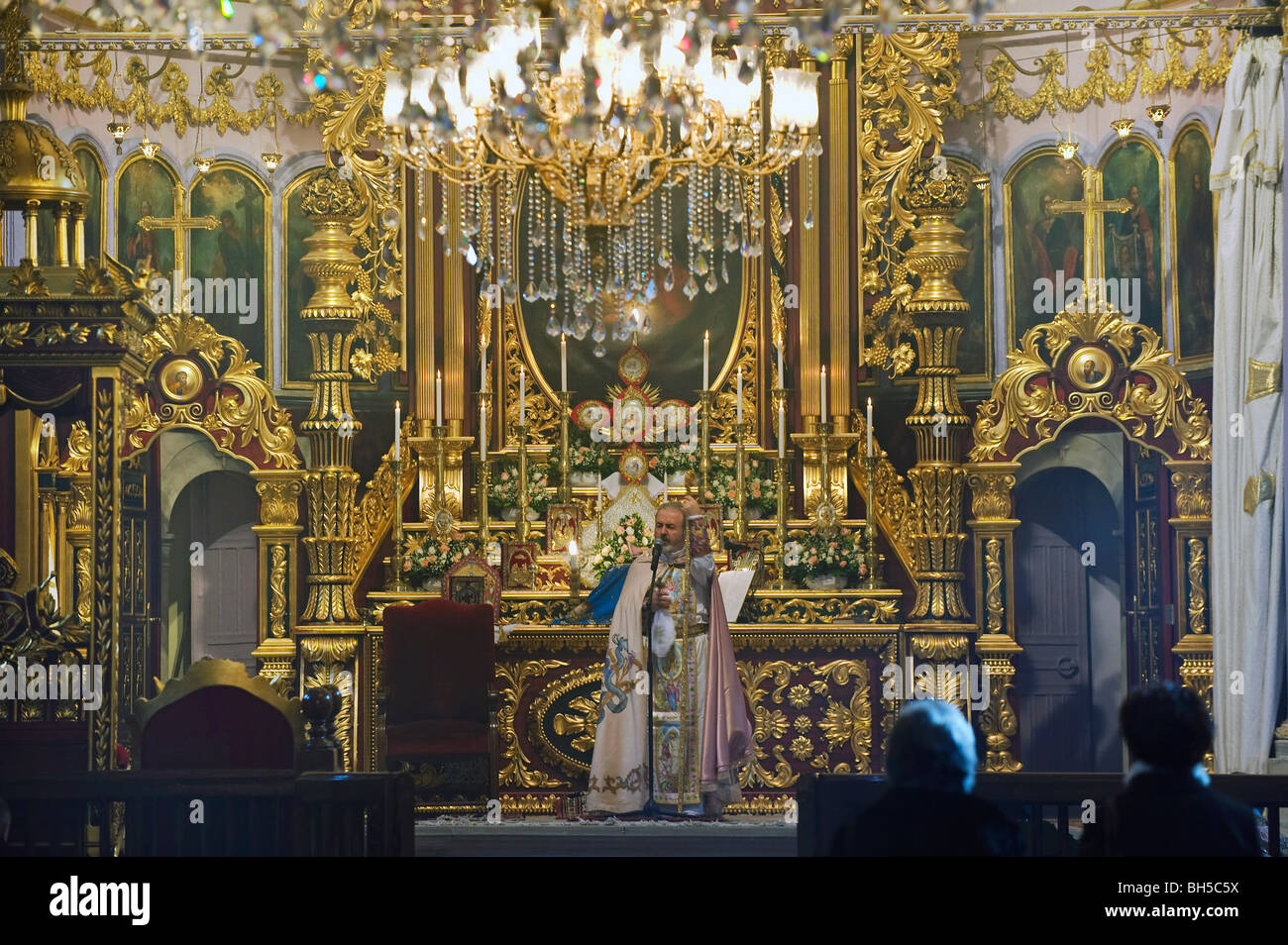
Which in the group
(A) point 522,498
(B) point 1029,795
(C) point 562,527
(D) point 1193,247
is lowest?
(B) point 1029,795

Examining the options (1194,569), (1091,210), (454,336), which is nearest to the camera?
(1194,569)

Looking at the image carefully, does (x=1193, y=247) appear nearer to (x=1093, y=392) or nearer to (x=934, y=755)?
(x=1093, y=392)

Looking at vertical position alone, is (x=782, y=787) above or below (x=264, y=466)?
below

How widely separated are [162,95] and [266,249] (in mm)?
1249

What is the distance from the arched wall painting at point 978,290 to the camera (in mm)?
11789

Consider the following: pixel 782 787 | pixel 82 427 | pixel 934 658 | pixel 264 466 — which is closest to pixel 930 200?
pixel 934 658

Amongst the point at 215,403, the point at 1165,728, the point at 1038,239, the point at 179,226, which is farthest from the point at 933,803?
the point at 179,226

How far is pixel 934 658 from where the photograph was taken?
10.6 meters

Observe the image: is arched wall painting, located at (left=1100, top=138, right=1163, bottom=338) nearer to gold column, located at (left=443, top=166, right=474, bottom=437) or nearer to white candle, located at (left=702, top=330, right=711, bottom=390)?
white candle, located at (left=702, top=330, right=711, bottom=390)

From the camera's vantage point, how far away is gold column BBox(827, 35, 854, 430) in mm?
11523

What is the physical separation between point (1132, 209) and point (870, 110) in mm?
1798

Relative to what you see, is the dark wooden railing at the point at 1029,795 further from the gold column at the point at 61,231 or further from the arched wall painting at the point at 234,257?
the arched wall painting at the point at 234,257

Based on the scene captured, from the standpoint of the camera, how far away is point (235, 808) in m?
5.79
